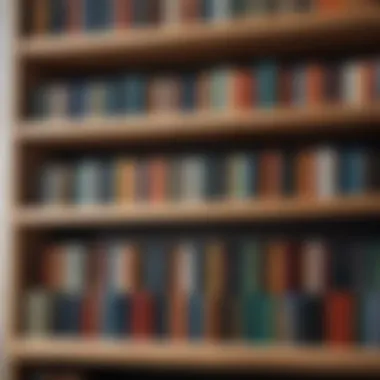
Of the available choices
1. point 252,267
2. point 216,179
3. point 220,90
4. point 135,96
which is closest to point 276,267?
point 252,267

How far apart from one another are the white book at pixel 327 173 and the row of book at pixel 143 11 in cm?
38

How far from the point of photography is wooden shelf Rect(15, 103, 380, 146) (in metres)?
1.86

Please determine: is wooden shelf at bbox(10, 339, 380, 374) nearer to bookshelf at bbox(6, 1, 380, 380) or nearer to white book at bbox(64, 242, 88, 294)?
bookshelf at bbox(6, 1, 380, 380)

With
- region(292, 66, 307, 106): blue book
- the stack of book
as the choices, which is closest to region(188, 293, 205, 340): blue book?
the stack of book

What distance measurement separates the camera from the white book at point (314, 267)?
1.86 meters

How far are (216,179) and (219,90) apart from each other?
0.24 meters

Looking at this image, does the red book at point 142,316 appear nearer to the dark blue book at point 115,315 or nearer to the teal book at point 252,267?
the dark blue book at point 115,315

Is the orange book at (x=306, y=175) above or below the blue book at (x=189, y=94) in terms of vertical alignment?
below

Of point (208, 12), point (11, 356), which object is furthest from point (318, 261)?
point (11, 356)

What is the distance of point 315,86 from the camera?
6.21 ft

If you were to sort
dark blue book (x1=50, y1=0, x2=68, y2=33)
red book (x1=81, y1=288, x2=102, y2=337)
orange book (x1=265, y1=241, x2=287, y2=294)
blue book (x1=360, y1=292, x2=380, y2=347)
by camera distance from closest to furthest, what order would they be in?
blue book (x1=360, y1=292, x2=380, y2=347)
orange book (x1=265, y1=241, x2=287, y2=294)
red book (x1=81, y1=288, x2=102, y2=337)
dark blue book (x1=50, y1=0, x2=68, y2=33)

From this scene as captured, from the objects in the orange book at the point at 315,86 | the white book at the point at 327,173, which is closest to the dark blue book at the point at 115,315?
the white book at the point at 327,173

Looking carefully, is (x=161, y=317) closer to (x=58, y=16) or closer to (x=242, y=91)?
(x=242, y=91)

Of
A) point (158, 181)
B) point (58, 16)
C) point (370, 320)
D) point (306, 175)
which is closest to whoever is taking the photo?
point (370, 320)
